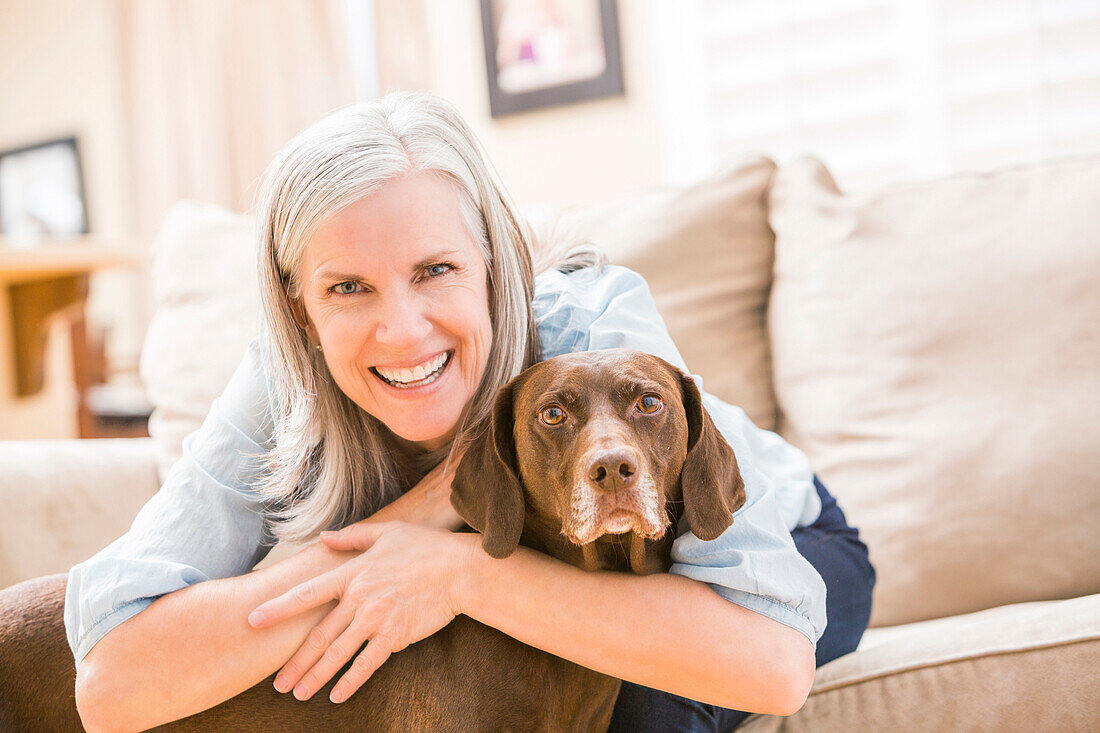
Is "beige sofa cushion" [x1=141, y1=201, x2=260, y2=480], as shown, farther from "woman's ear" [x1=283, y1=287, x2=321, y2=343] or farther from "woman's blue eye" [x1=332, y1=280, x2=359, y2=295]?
"woman's blue eye" [x1=332, y1=280, x2=359, y2=295]

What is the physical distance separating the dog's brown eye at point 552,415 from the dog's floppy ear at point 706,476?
0.18 meters

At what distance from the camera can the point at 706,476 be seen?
1.15m

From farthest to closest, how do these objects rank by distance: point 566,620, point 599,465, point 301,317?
point 301,317 < point 566,620 < point 599,465

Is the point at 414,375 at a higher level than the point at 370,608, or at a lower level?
higher

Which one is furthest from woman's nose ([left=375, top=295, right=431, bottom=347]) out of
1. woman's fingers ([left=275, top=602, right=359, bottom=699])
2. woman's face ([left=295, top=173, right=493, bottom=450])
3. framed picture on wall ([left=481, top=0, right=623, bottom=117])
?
framed picture on wall ([left=481, top=0, right=623, bottom=117])

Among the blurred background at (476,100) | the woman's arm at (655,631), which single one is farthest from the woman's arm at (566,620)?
the blurred background at (476,100)

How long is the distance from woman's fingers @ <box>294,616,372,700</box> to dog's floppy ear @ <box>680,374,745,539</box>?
452mm

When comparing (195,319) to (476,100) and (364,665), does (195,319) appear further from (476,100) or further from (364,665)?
(476,100)

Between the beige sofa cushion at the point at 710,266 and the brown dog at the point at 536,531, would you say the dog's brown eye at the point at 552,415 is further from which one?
the beige sofa cushion at the point at 710,266

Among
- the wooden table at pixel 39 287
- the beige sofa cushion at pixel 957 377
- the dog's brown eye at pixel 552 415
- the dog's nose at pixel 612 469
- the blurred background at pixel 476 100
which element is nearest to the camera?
the dog's nose at pixel 612 469

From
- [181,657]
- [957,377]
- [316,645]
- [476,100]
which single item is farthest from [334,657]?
[476,100]

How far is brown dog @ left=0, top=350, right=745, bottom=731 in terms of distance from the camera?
1.12 metres

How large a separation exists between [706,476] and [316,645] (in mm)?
565

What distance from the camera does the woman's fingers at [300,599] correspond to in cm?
117
